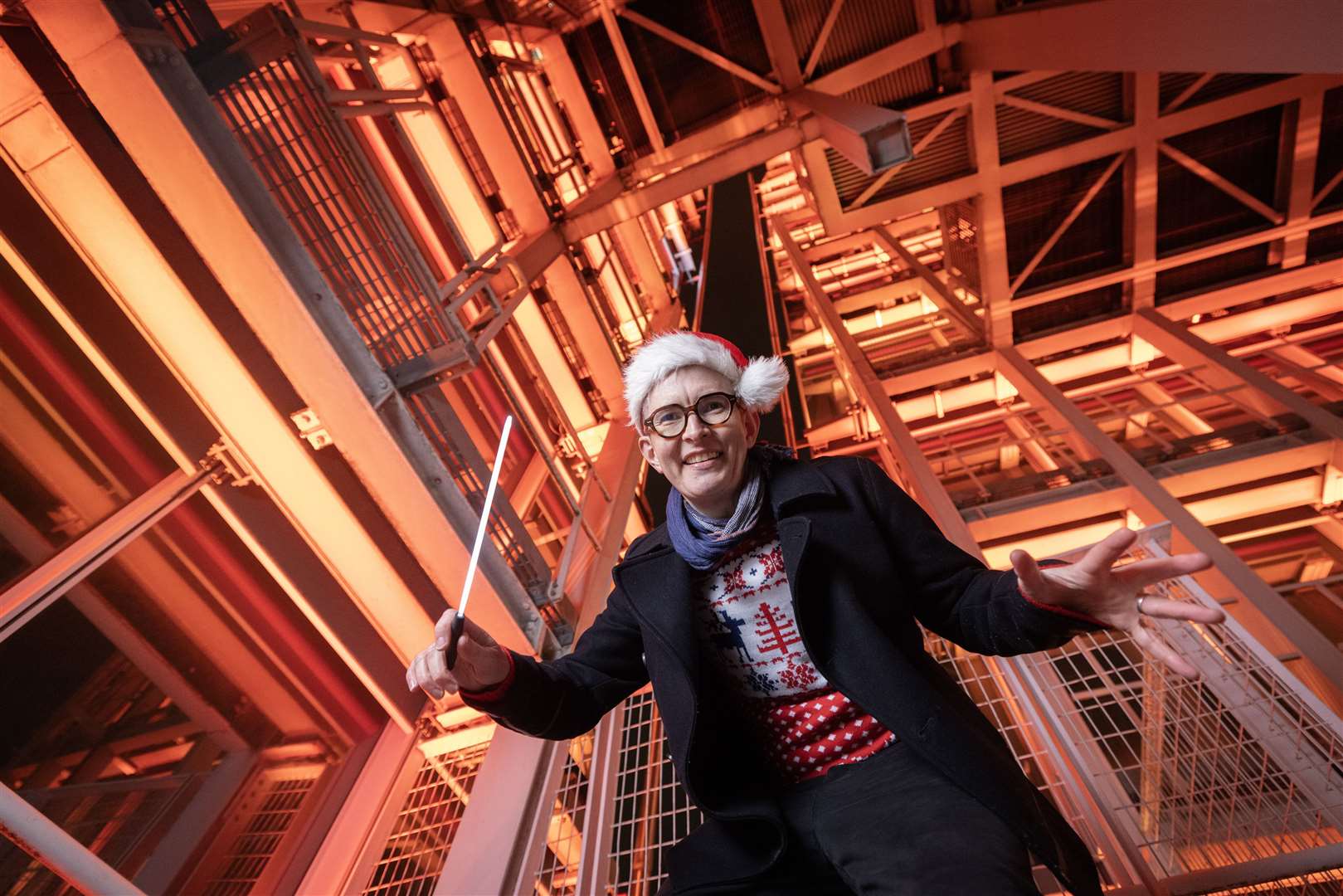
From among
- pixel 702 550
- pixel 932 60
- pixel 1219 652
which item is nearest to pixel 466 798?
pixel 702 550

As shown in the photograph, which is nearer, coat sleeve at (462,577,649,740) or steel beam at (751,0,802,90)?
coat sleeve at (462,577,649,740)

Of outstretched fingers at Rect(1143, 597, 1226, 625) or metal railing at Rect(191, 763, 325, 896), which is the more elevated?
outstretched fingers at Rect(1143, 597, 1226, 625)

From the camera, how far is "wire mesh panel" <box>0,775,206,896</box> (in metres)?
2.54

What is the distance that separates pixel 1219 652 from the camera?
282 centimetres

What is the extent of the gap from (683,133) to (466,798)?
826cm

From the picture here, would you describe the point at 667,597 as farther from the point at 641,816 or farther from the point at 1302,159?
the point at 1302,159

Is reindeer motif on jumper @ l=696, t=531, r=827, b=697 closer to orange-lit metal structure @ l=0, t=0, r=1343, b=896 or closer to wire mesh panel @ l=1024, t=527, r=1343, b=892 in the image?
orange-lit metal structure @ l=0, t=0, r=1343, b=896

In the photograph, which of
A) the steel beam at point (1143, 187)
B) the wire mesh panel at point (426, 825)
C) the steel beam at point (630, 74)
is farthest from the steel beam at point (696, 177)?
the wire mesh panel at point (426, 825)

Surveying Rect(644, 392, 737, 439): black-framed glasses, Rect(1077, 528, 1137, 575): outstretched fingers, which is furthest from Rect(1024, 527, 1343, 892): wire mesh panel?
Rect(644, 392, 737, 439): black-framed glasses

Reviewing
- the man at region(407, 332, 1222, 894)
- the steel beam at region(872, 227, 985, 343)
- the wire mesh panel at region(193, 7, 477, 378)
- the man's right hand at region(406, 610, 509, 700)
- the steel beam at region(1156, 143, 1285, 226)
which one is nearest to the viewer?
the man at region(407, 332, 1222, 894)

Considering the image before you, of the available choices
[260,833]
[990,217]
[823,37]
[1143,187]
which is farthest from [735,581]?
[1143,187]

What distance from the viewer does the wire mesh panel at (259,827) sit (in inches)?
133

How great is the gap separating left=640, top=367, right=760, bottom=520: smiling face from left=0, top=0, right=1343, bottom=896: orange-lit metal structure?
1503 mm

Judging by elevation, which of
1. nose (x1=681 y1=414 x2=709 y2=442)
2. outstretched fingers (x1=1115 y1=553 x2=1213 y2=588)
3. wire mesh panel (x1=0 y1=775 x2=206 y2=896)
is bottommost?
wire mesh panel (x1=0 y1=775 x2=206 y2=896)
